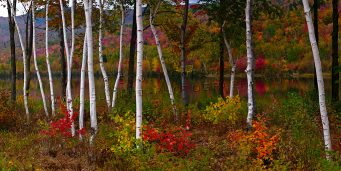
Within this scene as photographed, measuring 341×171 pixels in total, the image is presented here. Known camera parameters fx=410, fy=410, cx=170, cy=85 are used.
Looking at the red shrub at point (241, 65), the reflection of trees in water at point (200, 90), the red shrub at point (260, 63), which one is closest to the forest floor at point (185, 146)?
the reflection of trees in water at point (200, 90)

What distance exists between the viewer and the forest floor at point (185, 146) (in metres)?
9.27

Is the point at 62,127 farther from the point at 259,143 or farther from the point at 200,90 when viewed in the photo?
the point at 200,90

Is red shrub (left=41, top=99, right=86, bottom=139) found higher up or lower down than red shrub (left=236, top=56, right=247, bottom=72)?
lower down

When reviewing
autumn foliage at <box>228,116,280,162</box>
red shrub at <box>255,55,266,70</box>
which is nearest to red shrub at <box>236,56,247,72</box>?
red shrub at <box>255,55,266,70</box>

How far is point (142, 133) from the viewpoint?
33.0ft

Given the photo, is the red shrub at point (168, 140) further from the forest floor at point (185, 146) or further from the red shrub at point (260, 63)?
the red shrub at point (260, 63)

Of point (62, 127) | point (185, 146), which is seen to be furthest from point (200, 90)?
point (185, 146)

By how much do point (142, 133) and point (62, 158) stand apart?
3.09 meters

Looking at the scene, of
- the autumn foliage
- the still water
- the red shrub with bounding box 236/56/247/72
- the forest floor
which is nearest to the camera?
the forest floor

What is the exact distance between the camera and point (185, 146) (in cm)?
1163

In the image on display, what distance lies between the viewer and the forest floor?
9.27 metres

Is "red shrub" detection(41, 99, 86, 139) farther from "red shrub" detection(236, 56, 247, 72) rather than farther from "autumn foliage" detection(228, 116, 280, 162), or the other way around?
"red shrub" detection(236, 56, 247, 72)

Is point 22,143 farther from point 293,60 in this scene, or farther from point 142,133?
point 293,60

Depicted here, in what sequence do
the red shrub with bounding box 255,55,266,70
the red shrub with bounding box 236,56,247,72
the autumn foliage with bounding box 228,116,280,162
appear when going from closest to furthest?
the autumn foliage with bounding box 228,116,280,162, the red shrub with bounding box 236,56,247,72, the red shrub with bounding box 255,55,266,70
